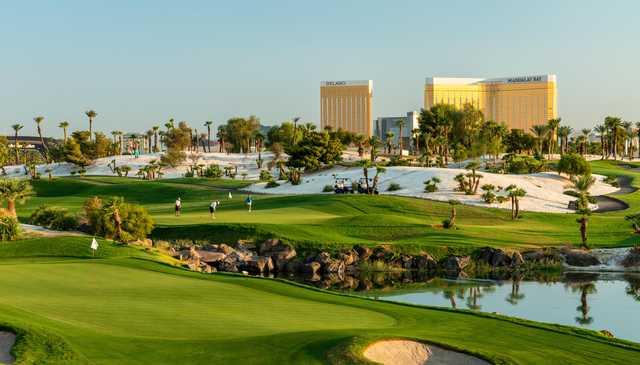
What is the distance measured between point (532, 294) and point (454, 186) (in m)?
49.4

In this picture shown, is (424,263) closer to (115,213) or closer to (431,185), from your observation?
(115,213)

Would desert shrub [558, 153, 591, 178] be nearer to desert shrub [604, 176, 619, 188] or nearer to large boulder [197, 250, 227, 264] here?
desert shrub [604, 176, 619, 188]

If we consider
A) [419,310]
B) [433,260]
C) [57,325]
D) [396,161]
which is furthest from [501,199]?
[57,325]

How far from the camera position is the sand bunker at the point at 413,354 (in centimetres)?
2093

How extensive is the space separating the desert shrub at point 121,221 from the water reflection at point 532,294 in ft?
44.3

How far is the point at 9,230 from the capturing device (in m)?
53.9

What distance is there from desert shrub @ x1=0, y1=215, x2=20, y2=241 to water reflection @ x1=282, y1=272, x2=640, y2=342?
60.9ft

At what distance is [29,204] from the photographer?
3922 inches

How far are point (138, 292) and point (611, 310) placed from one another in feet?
73.0

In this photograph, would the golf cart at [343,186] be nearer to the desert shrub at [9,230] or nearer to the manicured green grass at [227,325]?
the desert shrub at [9,230]

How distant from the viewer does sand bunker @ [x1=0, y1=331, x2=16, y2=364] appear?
18.2 m

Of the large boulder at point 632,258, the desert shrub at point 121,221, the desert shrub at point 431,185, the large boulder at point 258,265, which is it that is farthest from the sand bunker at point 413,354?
the desert shrub at point 431,185

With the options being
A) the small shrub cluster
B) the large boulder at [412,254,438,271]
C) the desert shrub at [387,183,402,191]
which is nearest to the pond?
the large boulder at [412,254,438,271]

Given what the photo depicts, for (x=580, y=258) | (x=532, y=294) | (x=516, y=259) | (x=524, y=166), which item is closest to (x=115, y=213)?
(x=516, y=259)
